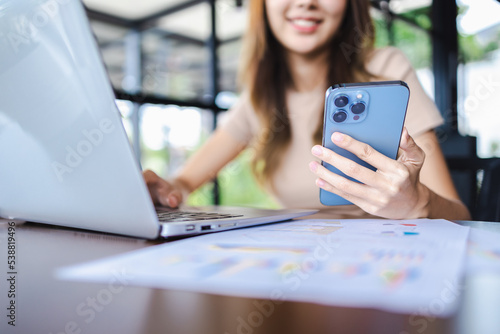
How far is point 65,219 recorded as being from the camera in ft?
1.90

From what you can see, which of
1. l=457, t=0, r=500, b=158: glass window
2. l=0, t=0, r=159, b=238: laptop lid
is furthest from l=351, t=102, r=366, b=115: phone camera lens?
l=457, t=0, r=500, b=158: glass window

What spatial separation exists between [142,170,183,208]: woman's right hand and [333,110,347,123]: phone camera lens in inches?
16.9

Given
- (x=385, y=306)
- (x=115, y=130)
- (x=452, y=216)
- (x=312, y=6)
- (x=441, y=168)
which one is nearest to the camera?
(x=385, y=306)

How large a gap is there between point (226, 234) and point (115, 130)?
215 millimetres

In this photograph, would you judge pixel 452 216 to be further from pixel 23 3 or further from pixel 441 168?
pixel 23 3

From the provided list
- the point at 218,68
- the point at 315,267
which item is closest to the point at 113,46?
the point at 218,68

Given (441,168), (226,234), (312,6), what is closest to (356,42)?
(312,6)

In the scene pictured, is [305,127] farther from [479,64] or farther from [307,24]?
[479,64]

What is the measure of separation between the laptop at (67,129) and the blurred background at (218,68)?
38.5 inches

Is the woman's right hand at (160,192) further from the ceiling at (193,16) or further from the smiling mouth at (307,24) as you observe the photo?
the ceiling at (193,16)

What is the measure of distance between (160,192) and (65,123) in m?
0.48

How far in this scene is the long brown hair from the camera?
120 centimetres

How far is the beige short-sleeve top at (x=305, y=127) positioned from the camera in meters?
1.07

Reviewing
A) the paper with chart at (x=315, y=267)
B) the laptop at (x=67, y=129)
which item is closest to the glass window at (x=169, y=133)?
the laptop at (x=67, y=129)
